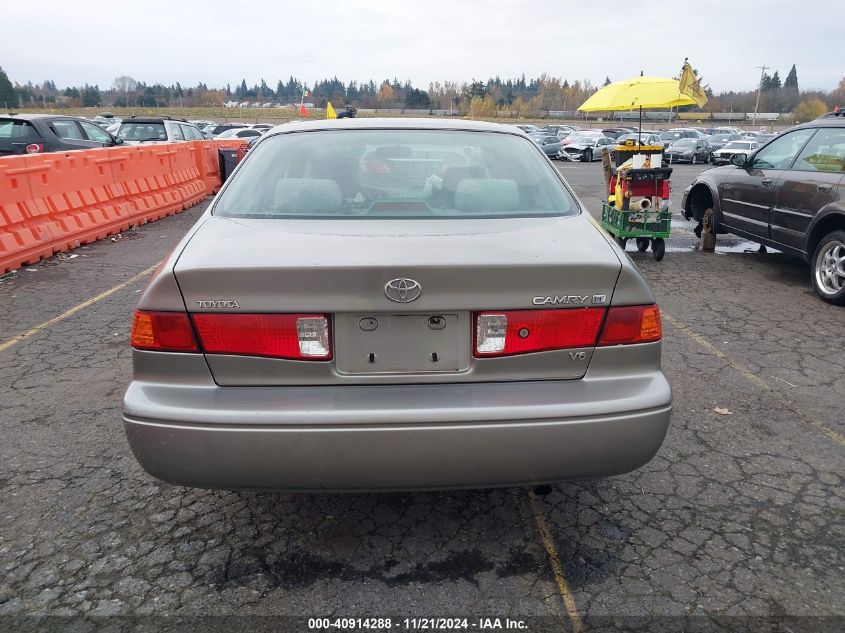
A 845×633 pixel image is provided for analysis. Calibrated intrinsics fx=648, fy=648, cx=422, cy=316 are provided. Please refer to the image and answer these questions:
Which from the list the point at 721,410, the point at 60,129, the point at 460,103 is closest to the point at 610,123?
the point at 460,103

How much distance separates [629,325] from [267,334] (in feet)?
4.25

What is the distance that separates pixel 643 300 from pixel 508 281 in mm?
530

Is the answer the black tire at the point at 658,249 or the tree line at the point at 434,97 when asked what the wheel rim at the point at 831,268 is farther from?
the tree line at the point at 434,97

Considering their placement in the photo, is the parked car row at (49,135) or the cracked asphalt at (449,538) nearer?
the cracked asphalt at (449,538)

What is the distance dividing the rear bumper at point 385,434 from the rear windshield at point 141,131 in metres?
15.4

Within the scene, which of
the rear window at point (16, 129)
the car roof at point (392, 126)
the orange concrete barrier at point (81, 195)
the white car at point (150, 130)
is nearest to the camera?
the car roof at point (392, 126)

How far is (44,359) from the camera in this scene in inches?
187

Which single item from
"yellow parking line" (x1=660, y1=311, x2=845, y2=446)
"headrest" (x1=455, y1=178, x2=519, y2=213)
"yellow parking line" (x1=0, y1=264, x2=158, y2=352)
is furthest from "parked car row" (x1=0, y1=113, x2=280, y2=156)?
"headrest" (x1=455, y1=178, x2=519, y2=213)

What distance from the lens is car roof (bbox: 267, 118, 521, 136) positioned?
341cm

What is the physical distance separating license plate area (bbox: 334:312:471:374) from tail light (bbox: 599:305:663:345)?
1.71 feet

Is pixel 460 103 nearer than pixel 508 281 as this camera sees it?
No

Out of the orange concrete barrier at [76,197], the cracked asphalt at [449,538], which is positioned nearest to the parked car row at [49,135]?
the orange concrete barrier at [76,197]

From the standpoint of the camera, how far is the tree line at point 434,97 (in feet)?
358

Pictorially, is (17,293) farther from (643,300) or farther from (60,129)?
(60,129)
